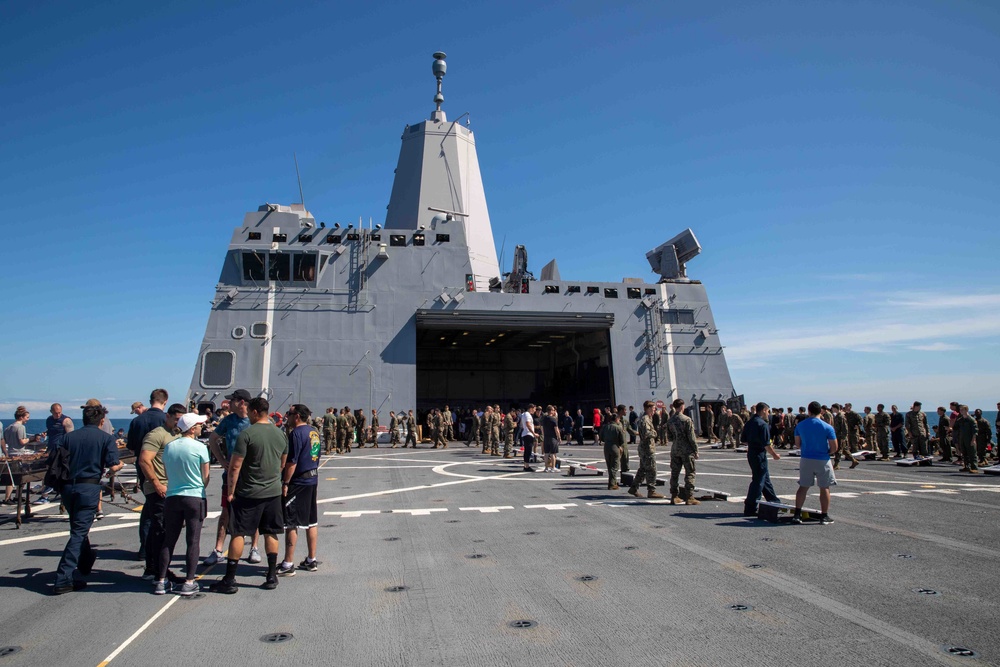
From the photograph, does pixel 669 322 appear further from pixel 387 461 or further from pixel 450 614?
pixel 450 614

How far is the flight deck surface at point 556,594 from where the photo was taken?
156 inches

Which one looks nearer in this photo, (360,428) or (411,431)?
(360,428)

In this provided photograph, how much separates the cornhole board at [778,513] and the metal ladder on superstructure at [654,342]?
1899 cm

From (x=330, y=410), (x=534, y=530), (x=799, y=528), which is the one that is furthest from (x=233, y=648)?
(x=330, y=410)

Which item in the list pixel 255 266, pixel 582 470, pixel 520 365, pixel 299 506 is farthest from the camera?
pixel 520 365

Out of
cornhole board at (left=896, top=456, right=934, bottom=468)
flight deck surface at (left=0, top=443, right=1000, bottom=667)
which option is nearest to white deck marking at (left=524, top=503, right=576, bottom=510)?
flight deck surface at (left=0, top=443, right=1000, bottom=667)

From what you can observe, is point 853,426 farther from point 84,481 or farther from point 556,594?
point 84,481

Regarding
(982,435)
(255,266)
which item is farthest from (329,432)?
(982,435)

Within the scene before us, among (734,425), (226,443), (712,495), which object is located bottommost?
(712,495)

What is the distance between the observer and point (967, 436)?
548 inches

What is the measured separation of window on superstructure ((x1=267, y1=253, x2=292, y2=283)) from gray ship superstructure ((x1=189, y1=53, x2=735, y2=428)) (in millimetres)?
56

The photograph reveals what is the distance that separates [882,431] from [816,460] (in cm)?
1258

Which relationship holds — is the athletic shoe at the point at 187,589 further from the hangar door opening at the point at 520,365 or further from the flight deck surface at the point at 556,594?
the hangar door opening at the point at 520,365

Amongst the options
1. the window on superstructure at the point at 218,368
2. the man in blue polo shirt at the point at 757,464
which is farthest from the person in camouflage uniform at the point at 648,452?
the window on superstructure at the point at 218,368
